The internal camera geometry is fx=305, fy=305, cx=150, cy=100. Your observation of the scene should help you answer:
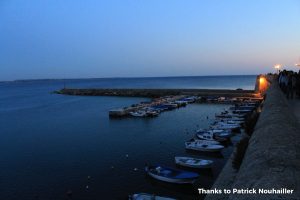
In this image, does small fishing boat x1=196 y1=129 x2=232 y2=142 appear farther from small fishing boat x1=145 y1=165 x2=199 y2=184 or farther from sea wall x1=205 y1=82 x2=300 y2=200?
sea wall x1=205 y1=82 x2=300 y2=200

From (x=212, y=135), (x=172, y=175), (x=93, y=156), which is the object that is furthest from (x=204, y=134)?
(x=172, y=175)

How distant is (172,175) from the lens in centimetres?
1950

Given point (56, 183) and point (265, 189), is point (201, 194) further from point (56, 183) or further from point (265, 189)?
point (265, 189)

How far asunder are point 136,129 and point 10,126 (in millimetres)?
21561

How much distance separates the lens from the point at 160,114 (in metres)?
51.1

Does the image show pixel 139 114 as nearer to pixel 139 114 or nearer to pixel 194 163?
pixel 139 114

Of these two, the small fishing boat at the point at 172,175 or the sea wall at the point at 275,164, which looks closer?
the sea wall at the point at 275,164

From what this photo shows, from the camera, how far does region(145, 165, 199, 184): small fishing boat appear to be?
1892cm

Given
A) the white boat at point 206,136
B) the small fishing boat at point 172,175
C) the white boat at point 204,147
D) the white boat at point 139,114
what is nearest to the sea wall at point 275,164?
the small fishing boat at point 172,175

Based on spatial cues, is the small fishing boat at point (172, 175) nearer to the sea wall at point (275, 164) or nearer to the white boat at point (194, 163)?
the white boat at point (194, 163)

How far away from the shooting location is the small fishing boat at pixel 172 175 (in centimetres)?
1892

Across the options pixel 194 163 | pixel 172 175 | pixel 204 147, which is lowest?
pixel 172 175

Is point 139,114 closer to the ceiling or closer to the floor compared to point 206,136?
closer to the ceiling

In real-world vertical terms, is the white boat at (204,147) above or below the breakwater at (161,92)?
below
